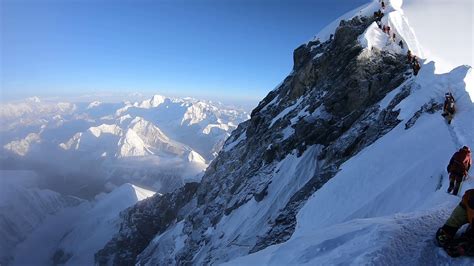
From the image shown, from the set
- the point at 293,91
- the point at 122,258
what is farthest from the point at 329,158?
the point at 122,258

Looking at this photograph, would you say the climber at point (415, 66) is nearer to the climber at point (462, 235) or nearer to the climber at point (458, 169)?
the climber at point (458, 169)

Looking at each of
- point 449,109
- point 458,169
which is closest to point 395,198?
point 458,169

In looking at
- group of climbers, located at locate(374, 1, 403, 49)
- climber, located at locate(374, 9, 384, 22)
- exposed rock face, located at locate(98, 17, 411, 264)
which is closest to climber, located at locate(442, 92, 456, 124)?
exposed rock face, located at locate(98, 17, 411, 264)

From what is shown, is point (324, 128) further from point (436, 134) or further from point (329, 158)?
point (436, 134)

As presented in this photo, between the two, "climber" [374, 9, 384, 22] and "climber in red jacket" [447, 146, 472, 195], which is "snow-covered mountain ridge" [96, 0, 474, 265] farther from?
"climber" [374, 9, 384, 22]

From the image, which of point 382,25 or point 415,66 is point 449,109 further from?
point 382,25

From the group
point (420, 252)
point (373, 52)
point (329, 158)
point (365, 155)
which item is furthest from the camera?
point (373, 52)
